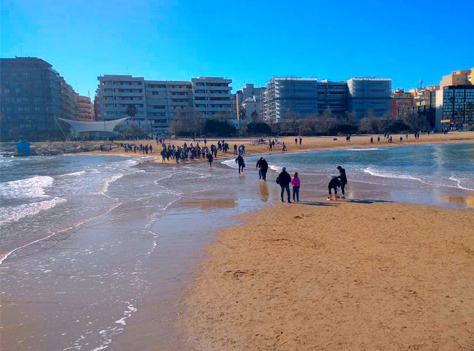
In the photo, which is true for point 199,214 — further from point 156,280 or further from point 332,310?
point 332,310

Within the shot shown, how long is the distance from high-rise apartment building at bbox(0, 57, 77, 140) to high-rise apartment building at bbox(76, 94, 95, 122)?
1479 inches

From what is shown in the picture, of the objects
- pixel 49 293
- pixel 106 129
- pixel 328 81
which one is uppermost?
pixel 328 81

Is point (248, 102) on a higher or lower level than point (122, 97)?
higher

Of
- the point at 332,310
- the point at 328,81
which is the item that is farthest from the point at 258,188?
the point at 328,81

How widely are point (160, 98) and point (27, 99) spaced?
109ft

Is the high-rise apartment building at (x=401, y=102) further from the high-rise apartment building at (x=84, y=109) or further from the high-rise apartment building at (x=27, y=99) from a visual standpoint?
the high-rise apartment building at (x=84, y=109)

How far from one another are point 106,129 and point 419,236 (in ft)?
269

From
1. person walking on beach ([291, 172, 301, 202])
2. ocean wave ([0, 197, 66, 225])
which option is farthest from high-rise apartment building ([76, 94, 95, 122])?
person walking on beach ([291, 172, 301, 202])

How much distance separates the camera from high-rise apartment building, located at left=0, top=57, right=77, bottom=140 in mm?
86875

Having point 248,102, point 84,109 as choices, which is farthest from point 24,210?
point 84,109

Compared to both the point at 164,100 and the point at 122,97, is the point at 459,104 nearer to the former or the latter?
the point at 164,100

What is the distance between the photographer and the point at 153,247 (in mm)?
8023

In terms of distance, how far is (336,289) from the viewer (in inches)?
214

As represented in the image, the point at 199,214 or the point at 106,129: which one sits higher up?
the point at 106,129
